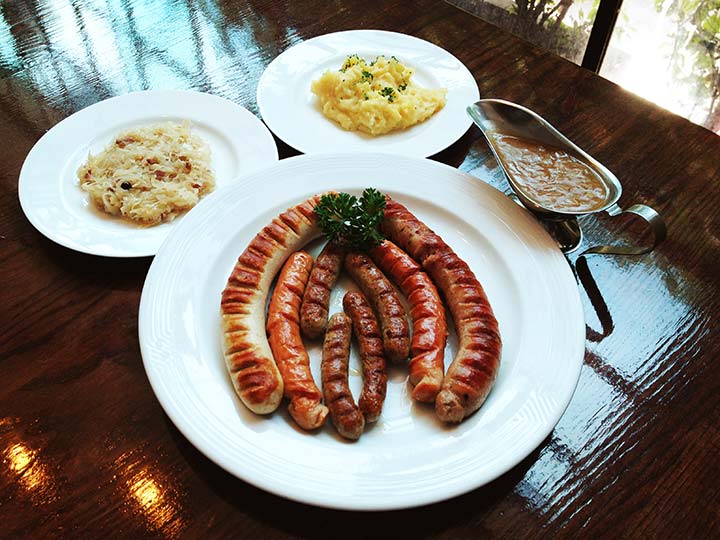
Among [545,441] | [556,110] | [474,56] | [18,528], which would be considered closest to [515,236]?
[545,441]

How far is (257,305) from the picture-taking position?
195 cm

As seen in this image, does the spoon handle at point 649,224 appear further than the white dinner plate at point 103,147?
No

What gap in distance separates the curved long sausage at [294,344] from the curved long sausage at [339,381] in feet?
0.13

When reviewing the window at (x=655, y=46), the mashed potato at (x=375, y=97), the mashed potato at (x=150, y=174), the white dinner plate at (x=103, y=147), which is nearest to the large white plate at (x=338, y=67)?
the mashed potato at (x=375, y=97)

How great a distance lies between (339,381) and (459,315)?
0.45 metres

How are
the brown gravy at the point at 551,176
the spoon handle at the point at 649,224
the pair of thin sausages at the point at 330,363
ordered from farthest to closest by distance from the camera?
the brown gravy at the point at 551,176
the spoon handle at the point at 649,224
the pair of thin sausages at the point at 330,363

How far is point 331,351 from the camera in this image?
181 centimetres

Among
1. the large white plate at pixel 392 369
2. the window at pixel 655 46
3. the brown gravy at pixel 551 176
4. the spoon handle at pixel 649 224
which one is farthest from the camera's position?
the window at pixel 655 46

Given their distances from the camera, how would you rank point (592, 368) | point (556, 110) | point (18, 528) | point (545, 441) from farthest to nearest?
point (556, 110) < point (592, 368) < point (545, 441) < point (18, 528)

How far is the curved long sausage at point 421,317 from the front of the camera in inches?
70.4

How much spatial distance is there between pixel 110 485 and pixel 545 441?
1248 mm

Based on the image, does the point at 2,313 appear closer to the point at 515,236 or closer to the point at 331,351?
the point at 331,351

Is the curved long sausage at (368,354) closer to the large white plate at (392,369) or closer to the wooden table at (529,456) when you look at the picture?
the large white plate at (392,369)

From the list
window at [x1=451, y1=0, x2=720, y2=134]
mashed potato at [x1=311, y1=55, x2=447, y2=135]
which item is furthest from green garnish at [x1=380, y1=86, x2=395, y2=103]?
window at [x1=451, y1=0, x2=720, y2=134]
